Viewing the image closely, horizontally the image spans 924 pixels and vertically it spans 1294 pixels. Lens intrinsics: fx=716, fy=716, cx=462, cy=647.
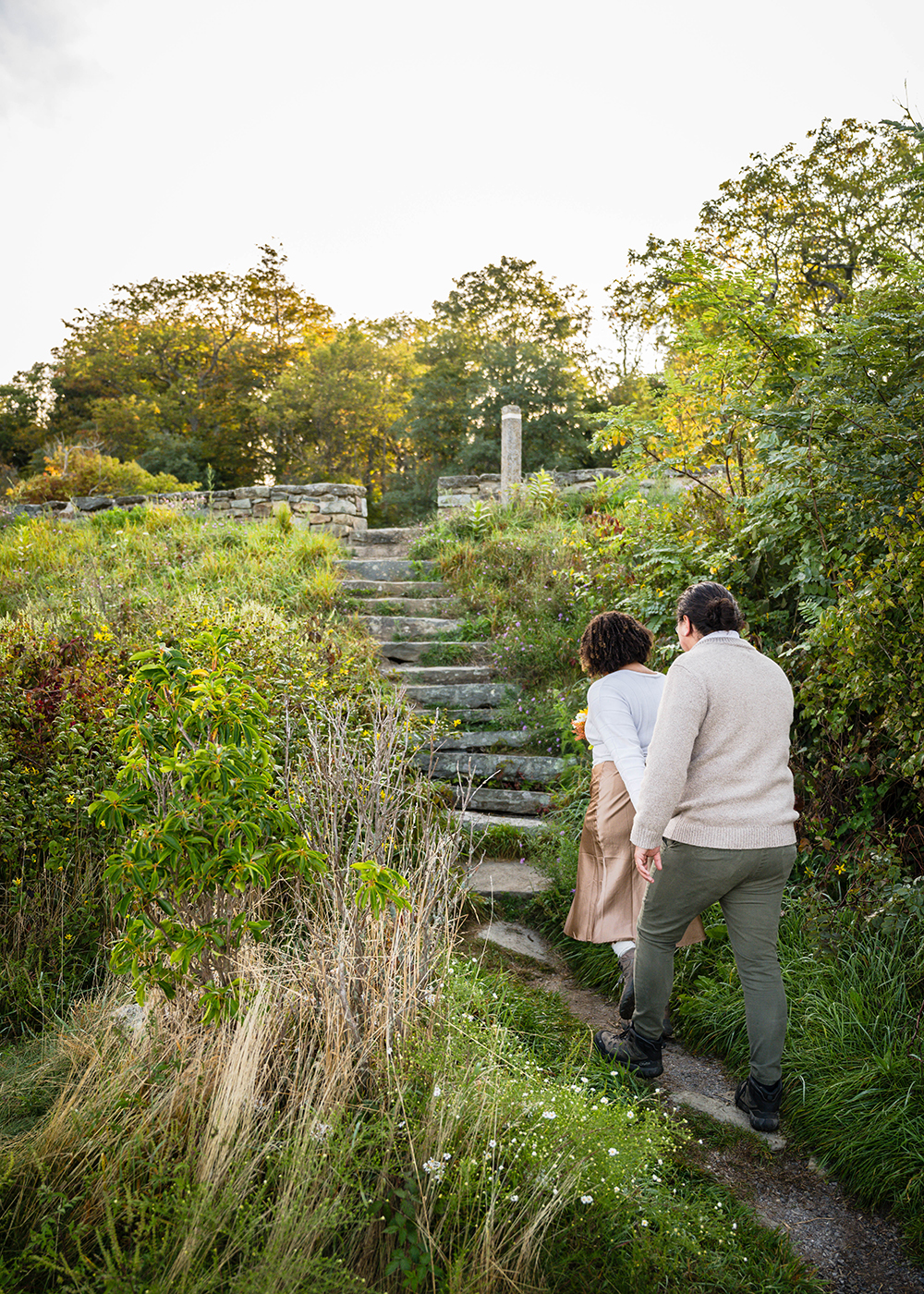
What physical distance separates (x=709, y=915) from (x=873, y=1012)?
2.88 ft

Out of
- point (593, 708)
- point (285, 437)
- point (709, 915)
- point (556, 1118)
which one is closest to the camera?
point (556, 1118)

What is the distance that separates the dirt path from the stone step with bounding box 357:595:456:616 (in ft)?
17.0

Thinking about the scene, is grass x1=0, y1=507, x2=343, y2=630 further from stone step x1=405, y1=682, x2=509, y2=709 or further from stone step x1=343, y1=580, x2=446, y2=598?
stone step x1=405, y1=682, x2=509, y2=709

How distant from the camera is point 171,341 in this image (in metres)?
18.8

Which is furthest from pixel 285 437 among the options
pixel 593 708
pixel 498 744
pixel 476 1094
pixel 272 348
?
pixel 476 1094

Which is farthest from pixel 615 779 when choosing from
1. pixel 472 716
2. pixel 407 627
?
pixel 407 627

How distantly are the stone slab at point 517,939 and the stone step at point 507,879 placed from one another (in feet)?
0.68

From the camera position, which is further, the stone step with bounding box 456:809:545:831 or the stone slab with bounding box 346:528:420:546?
the stone slab with bounding box 346:528:420:546

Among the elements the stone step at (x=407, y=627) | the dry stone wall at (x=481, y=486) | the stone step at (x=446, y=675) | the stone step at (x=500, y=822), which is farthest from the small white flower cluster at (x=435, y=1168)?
the dry stone wall at (x=481, y=486)

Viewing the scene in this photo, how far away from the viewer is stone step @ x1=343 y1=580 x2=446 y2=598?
7.58m

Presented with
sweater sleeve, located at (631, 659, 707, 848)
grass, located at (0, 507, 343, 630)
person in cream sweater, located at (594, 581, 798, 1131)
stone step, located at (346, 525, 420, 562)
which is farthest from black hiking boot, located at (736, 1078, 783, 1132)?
stone step, located at (346, 525, 420, 562)

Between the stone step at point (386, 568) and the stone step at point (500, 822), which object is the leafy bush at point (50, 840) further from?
the stone step at point (386, 568)

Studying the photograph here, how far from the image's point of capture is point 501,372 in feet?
53.6

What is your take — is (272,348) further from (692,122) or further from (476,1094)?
(476,1094)
